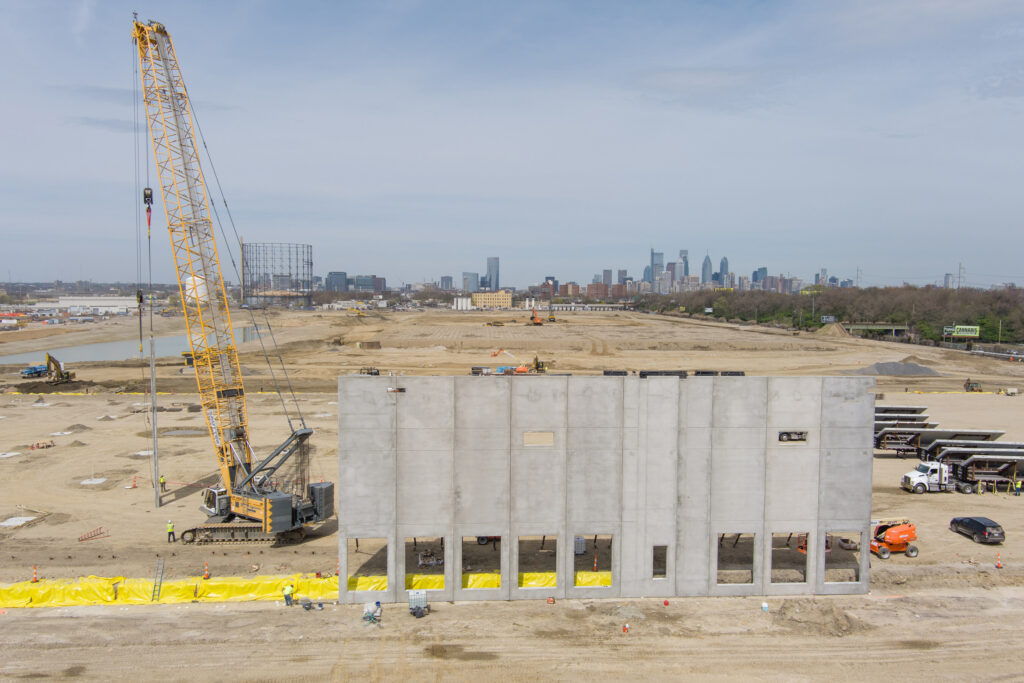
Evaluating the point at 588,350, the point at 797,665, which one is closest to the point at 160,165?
the point at 797,665

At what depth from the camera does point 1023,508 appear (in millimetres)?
32500

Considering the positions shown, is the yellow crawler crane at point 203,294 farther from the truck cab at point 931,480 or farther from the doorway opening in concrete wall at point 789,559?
the truck cab at point 931,480

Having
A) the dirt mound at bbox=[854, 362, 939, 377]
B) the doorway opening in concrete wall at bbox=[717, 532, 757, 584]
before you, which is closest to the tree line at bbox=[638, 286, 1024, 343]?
the dirt mound at bbox=[854, 362, 939, 377]

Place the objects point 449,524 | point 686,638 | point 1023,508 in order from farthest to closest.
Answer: point 1023,508 < point 449,524 < point 686,638

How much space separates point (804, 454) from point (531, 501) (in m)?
9.73

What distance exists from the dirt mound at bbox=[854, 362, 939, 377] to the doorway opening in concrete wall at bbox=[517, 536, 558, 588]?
70.6m

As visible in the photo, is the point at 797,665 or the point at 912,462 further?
the point at 912,462

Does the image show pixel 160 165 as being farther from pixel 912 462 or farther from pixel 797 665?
pixel 912 462

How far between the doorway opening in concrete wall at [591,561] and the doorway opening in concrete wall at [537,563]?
83cm

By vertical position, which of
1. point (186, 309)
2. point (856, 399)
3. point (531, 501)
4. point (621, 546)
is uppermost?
point (186, 309)

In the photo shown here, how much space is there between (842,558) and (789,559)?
2.24m

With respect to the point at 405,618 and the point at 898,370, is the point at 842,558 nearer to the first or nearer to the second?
the point at 405,618

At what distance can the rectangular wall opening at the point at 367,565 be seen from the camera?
2109 centimetres

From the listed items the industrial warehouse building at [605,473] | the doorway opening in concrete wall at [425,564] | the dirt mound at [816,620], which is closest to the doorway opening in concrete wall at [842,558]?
the industrial warehouse building at [605,473]
